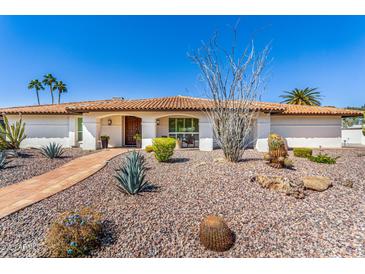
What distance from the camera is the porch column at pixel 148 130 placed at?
13688 mm

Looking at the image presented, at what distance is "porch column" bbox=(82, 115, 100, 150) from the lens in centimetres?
1370

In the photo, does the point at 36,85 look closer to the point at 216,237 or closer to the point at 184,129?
the point at 184,129

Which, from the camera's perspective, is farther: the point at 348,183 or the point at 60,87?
the point at 60,87

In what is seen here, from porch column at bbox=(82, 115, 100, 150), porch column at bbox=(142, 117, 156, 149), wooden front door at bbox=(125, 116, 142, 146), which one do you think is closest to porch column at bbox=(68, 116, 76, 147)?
porch column at bbox=(82, 115, 100, 150)

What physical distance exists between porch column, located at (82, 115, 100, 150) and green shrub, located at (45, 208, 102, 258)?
11.5 metres

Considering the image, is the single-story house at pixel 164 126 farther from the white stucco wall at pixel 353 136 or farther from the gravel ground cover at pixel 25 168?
the white stucco wall at pixel 353 136

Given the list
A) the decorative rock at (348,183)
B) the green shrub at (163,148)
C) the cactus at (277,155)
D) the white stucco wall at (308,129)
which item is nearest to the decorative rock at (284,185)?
the cactus at (277,155)

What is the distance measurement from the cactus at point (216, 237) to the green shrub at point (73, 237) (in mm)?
1953

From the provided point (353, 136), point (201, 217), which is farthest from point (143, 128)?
point (353, 136)

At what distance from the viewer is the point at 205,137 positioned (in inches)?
527

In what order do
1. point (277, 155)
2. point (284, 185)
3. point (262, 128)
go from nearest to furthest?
point (284, 185), point (277, 155), point (262, 128)

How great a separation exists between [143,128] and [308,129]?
14.3 m

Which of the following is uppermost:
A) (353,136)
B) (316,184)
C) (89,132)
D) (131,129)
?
(131,129)
